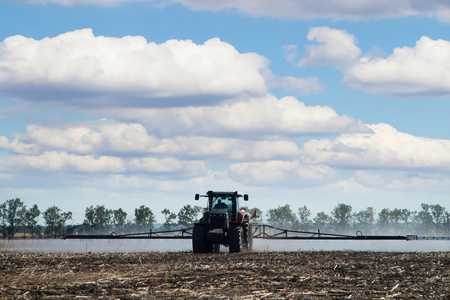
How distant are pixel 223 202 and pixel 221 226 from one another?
2.45 m

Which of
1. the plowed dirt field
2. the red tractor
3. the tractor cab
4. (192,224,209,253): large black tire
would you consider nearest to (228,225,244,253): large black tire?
the red tractor

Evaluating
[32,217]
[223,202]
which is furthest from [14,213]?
[223,202]

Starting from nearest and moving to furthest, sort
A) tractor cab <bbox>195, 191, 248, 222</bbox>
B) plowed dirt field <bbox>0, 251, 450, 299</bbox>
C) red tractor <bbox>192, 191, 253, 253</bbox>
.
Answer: plowed dirt field <bbox>0, 251, 450, 299</bbox>, red tractor <bbox>192, 191, 253, 253</bbox>, tractor cab <bbox>195, 191, 248, 222</bbox>

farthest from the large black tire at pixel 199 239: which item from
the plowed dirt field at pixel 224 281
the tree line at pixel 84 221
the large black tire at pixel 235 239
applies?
the tree line at pixel 84 221

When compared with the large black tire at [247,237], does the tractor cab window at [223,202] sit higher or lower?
higher

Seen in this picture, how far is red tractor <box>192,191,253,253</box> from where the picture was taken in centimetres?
2767

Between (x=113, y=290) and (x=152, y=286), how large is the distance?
993 millimetres

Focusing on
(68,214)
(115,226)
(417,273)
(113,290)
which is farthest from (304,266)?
(115,226)

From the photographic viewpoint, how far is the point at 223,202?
30.2 m

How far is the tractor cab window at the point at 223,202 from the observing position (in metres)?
30.0

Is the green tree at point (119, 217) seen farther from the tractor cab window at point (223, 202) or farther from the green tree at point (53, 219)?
the tractor cab window at point (223, 202)

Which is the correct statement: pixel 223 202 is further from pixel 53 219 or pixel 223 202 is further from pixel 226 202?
pixel 53 219

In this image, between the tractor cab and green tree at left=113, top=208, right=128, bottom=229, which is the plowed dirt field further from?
green tree at left=113, top=208, right=128, bottom=229

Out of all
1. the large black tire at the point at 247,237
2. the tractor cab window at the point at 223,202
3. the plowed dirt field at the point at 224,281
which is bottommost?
the plowed dirt field at the point at 224,281
